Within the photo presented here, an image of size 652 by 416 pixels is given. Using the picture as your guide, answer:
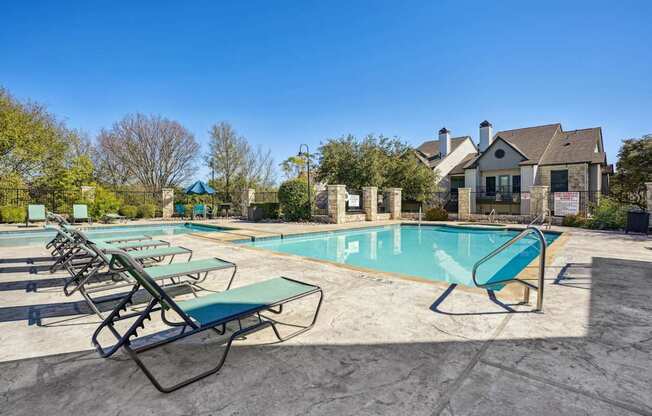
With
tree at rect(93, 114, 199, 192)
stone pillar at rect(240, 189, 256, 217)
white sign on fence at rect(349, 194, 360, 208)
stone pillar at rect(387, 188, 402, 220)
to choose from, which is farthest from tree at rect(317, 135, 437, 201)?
tree at rect(93, 114, 199, 192)

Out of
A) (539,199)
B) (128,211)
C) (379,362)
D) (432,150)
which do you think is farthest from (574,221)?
(128,211)

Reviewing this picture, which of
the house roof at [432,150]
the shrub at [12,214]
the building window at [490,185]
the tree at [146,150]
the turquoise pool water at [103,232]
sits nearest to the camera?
the turquoise pool water at [103,232]

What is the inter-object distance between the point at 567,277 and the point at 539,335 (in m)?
2.63

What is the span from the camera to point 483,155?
73.4ft

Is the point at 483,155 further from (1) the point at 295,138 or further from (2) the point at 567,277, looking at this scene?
(2) the point at 567,277

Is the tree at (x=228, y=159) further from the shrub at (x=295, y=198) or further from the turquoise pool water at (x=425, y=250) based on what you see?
the turquoise pool water at (x=425, y=250)

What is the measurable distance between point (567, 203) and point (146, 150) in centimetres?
2809

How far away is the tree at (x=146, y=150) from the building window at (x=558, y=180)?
27.6 m

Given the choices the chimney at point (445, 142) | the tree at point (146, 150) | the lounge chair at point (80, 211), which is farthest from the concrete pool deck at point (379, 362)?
the chimney at point (445, 142)

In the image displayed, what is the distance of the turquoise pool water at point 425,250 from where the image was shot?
6777 mm

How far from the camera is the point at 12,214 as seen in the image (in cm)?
Answer: 1382

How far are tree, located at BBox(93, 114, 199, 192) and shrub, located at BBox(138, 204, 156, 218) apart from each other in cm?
608

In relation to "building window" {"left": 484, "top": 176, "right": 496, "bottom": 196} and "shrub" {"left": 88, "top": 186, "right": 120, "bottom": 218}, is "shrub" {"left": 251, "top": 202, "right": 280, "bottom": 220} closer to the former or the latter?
"shrub" {"left": 88, "top": 186, "right": 120, "bottom": 218}

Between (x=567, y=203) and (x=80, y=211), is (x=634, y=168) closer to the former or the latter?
(x=567, y=203)
